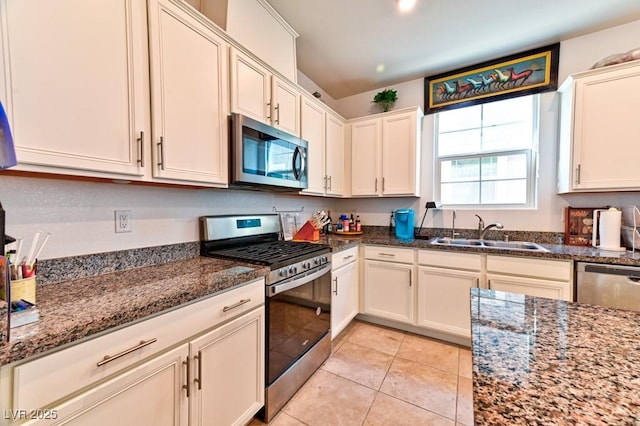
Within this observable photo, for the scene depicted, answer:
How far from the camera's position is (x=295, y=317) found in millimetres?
1660

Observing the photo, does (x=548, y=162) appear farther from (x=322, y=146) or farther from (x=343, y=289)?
(x=343, y=289)

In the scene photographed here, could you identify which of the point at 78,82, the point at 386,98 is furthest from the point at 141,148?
the point at 386,98

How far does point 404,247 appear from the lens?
244cm

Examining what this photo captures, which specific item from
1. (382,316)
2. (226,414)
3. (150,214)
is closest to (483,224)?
(382,316)

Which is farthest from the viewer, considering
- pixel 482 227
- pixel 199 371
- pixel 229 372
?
pixel 482 227

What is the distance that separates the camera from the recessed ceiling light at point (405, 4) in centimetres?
183

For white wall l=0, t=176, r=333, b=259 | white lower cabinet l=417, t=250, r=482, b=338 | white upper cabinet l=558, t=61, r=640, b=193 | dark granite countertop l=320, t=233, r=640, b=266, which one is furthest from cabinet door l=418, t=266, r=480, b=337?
white wall l=0, t=176, r=333, b=259

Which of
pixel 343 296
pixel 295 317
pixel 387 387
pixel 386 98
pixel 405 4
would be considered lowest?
pixel 387 387

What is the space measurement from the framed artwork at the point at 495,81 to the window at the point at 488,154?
9cm

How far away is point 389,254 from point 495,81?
2064mm

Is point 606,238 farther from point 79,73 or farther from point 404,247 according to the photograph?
point 79,73

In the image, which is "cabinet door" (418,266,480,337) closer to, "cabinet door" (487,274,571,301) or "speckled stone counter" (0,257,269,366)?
"cabinet door" (487,274,571,301)

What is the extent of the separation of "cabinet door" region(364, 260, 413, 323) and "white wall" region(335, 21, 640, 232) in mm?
821

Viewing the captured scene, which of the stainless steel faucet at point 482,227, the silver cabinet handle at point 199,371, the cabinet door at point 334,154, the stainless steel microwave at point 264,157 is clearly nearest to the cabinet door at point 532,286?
the stainless steel faucet at point 482,227
